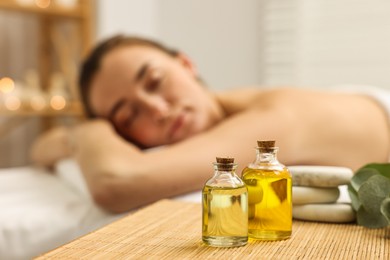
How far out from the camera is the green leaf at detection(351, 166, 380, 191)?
0.91 m

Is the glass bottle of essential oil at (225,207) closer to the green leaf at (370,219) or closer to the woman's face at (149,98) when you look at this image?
the green leaf at (370,219)

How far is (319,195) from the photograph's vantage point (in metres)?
0.93

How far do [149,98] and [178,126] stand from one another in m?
0.11

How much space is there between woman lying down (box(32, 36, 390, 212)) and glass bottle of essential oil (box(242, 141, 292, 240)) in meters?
0.61

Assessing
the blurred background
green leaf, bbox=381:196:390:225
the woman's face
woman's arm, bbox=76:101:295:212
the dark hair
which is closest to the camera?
green leaf, bbox=381:196:390:225

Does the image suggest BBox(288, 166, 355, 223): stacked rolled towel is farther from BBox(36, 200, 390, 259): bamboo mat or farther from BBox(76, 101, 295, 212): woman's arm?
BBox(76, 101, 295, 212): woman's arm

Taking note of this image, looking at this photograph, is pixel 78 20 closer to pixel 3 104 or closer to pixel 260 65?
pixel 3 104

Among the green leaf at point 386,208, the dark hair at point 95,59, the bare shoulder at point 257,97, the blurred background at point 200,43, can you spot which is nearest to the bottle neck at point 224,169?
the green leaf at point 386,208

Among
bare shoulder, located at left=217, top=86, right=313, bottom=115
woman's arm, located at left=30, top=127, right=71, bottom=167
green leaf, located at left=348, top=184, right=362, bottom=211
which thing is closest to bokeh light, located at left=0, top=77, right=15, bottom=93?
woman's arm, located at left=30, top=127, right=71, bottom=167

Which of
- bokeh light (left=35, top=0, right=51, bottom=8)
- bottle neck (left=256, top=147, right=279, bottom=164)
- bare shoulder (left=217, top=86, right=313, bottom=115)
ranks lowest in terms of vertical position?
bottle neck (left=256, top=147, right=279, bottom=164)

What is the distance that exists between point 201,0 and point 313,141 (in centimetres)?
176

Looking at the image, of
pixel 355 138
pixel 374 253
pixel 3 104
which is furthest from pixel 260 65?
pixel 374 253

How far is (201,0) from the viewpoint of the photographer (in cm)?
315

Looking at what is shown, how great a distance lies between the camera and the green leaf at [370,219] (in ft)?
2.76
